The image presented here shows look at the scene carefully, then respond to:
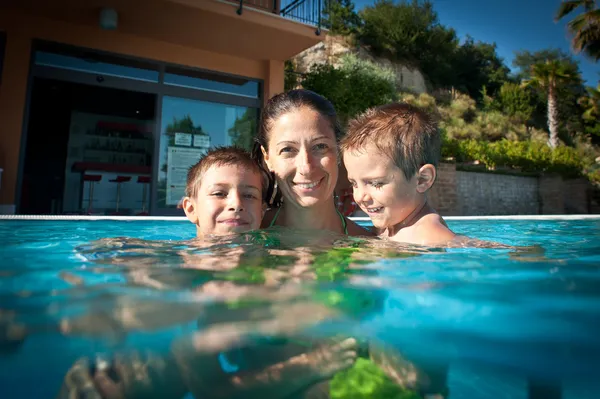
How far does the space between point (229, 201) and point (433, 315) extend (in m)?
1.54

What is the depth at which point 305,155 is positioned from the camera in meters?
2.25

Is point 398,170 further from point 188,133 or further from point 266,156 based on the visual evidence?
point 188,133

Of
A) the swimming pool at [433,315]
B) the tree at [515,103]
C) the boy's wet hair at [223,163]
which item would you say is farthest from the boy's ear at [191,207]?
the tree at [515,103]

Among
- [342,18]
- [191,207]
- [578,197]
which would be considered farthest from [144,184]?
[342,18]

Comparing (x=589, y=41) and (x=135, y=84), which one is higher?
(x=589, y=41)

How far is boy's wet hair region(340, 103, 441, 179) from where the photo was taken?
2.14m

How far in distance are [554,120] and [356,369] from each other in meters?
24.0

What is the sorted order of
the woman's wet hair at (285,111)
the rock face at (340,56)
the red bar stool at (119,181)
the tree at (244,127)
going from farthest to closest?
1. the rock face at (340,56)
2. the red bar stool at (119,181)
3. the tree at (244,127)
4. the woman's wet hair at (285,111)

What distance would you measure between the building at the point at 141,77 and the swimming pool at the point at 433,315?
6.46 metres

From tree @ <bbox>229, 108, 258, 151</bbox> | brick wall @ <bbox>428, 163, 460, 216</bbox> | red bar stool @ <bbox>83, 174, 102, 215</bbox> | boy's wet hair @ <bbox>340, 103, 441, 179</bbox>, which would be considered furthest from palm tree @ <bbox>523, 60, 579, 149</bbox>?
boy's wet hair @ <bbox>340, 103, 441, 179</bbox>

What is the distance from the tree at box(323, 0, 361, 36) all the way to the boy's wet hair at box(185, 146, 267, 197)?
20.7m

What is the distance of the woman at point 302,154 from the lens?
2.27 metres

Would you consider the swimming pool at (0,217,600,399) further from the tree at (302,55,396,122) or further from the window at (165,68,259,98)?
the tree at (302,55,396,122)

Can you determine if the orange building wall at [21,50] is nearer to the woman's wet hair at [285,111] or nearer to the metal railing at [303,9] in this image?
the metal railing at [303,9]
